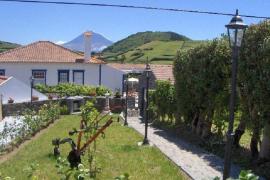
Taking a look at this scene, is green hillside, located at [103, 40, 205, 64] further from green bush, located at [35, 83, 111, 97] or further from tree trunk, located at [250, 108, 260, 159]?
tree trunk, located at [250, 108, 260, 159]

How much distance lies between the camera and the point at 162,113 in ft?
81.9

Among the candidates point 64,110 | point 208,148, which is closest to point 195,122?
point 208,148

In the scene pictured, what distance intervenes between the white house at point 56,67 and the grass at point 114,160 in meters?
21.0

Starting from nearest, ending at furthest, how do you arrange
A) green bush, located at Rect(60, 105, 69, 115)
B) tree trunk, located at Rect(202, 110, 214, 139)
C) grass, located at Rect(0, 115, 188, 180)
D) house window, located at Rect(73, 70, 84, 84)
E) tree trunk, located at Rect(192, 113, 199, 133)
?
grass, located at Rect(0, 115, 188, 180), tree trunk, located at Rect(202, 110, 214, 139), tree trunk, located at Rect(192, 113, 199, 133), green bush, located at Rect(60, 105, 69, 115), house window, located at Rect(73, 70, 84, 84)

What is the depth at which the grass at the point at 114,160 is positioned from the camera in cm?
1182

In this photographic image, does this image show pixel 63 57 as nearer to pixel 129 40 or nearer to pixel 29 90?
pixel 29 90

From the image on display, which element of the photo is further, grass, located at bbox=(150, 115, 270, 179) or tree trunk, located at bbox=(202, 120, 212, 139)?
tree trunk, located at bbox=(202, 120, 212, 139)

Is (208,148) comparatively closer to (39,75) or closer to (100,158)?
(100,158)

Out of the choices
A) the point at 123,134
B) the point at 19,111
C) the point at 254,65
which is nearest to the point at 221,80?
the point at 254,65

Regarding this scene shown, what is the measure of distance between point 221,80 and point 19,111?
54.5 feet

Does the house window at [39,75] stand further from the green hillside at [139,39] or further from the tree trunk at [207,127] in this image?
the green hillside at [139,39]

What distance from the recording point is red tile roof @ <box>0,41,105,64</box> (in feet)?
132

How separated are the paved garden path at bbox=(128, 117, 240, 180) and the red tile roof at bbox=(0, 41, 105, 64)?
23242 millimetres

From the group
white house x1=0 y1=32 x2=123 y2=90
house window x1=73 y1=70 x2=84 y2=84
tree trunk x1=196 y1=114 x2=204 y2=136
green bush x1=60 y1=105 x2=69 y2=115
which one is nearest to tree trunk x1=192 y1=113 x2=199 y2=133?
tree trunk x1=196 y1=114 x2=204 y2=136
